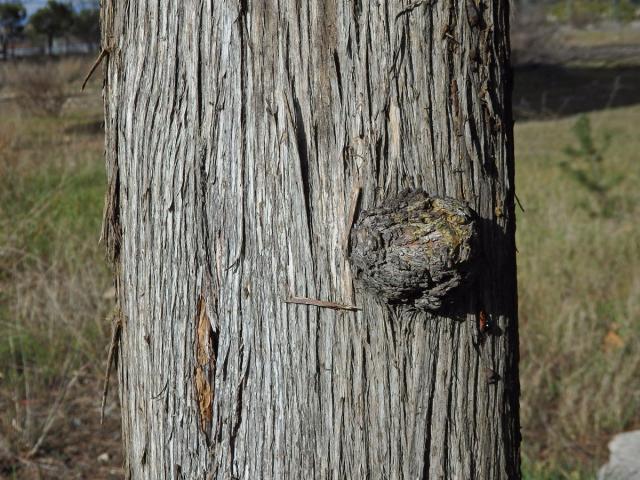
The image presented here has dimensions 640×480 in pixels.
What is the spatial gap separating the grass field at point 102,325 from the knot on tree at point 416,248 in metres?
1.94

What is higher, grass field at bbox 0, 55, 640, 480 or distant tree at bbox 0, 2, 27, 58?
distant tree at bbox 0, 2, 27, 58

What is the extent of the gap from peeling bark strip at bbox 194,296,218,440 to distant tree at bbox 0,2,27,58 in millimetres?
5598

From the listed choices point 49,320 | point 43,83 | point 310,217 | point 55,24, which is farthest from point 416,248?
point 55,24

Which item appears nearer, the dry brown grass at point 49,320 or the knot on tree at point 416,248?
the knot on tree at point 416,248

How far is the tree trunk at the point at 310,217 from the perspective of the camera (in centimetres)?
107

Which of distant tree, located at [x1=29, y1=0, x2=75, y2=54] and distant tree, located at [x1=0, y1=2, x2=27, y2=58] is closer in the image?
distant tree, located at [x1=0, y1=2, x2=27, y2=58]

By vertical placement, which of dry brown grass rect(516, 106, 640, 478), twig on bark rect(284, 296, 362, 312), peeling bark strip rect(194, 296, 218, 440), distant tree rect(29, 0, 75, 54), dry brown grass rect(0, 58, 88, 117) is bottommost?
dry brown grass rect(516, 106, 640, 478)

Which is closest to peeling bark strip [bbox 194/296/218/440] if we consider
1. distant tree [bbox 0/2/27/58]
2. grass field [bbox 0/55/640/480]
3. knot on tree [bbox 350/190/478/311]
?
knot on tree [bbox 350/190/478/311]

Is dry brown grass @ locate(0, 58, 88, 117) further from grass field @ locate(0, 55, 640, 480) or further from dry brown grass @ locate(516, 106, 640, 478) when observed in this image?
dry brown grass @ locate(516, 106, 640, 478)

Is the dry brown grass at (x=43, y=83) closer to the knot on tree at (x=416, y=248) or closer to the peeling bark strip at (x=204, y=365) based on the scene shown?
the peeling bark strip at (x=204, y=365)

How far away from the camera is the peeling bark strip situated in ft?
3.79

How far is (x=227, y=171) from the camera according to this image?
1.11 meters

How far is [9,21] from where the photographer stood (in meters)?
6.51

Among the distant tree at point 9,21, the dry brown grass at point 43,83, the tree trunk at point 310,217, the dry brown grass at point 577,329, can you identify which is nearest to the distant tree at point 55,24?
the dry brown grass at point 43,83
